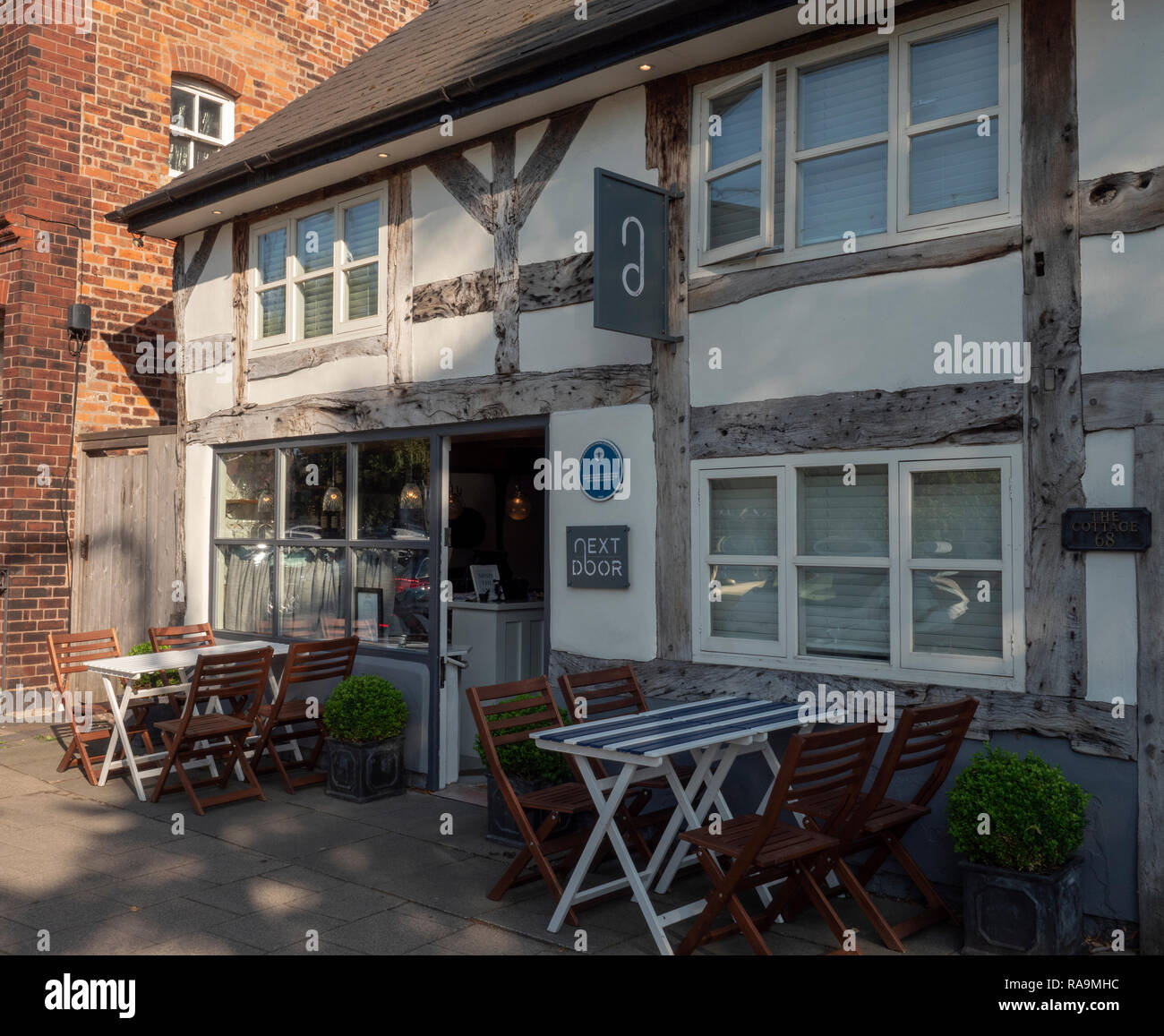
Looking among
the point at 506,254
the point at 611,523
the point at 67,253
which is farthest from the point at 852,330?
the point at 67,253

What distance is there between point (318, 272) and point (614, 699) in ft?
14.7

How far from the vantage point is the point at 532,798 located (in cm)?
509

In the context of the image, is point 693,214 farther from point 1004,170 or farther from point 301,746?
point 301,746

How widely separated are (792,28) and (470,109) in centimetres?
221

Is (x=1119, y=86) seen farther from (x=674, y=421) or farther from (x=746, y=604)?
(x=746, y=604)

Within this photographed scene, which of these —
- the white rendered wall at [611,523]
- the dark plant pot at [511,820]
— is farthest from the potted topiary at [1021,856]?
the white rendered wall at [611,523]

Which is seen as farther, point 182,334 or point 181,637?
point 182,334

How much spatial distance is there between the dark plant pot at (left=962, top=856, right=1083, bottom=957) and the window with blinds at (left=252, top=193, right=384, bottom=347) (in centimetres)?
562

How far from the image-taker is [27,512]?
34.2ft

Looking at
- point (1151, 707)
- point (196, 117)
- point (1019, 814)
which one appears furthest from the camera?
point (196, 117)

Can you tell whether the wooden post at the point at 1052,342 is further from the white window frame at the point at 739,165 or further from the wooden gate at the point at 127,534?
the wooden gate at the point at 127,534

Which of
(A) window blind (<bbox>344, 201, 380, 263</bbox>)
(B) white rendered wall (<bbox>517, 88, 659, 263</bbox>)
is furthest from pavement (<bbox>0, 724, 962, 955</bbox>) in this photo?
(A) window blind (<bbox>344, 201, 380, 263</bbox>)

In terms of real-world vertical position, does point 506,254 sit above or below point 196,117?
below

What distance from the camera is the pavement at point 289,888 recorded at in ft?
15.1
